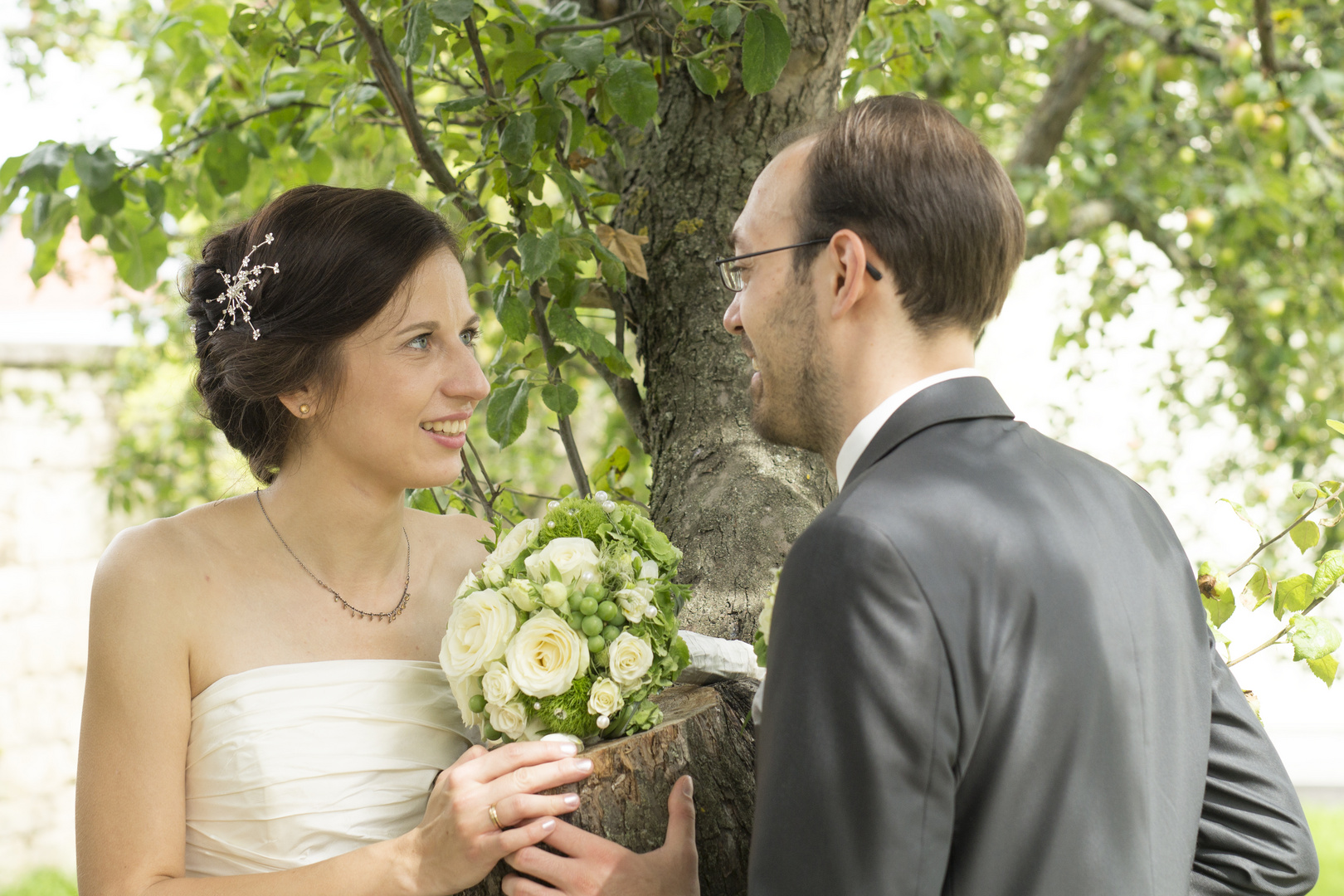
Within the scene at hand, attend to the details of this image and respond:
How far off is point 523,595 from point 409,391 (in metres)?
0.47

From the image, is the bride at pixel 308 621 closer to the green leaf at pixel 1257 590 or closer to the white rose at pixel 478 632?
the white rose at pixel 478 632

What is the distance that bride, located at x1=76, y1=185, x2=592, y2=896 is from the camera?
4.93 ft

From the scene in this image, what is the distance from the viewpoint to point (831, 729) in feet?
3.32

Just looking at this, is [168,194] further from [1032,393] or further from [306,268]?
[1032,393]

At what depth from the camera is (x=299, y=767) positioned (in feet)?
5.47

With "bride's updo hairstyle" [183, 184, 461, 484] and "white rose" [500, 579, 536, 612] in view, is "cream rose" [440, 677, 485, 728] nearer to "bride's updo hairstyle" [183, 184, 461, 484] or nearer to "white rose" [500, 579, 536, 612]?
"white rose" [500, 579, 536, 612]

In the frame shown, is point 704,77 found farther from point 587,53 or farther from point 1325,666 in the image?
point 1325,666

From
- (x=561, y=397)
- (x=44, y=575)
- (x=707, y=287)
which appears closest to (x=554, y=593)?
(x=561, y=397)

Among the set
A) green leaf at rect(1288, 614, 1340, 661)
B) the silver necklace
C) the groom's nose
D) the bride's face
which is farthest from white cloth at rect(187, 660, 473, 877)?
green leaf at rect(1288, 614, 1340, 661)

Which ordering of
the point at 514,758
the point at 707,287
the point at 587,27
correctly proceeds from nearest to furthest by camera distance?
the point at 514,758 < the point at 587,27 < the point at 707,287

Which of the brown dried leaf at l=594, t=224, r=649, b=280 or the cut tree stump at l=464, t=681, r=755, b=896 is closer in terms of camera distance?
the cut tree stump at l=464, t=681, r=755, b=896

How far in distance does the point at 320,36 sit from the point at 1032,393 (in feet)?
19.1

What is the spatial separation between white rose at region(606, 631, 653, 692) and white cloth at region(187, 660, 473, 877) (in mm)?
534

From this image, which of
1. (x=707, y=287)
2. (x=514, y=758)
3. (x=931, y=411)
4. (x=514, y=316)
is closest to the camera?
(x=931, y=411)
